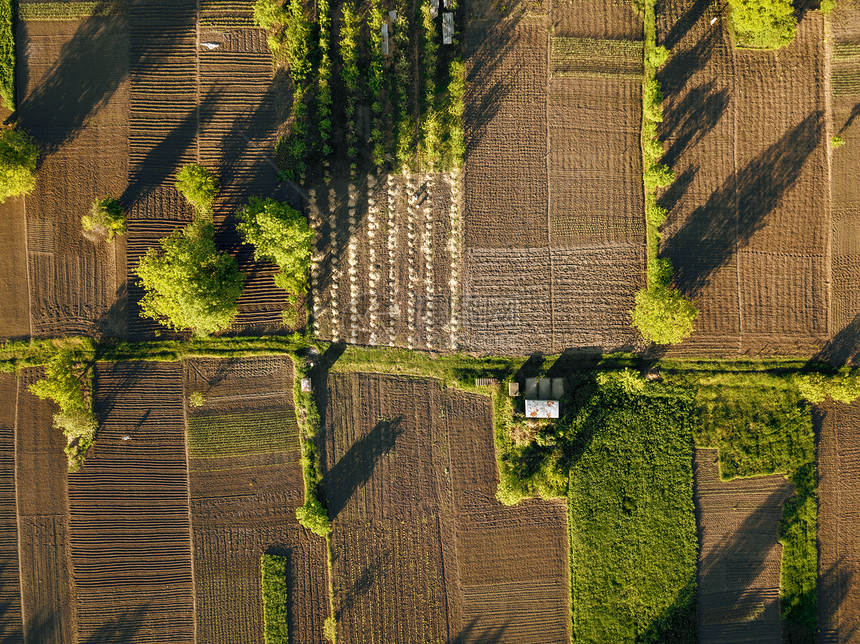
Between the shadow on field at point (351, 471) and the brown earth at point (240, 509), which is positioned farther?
the shadow on field at point (351, 471)

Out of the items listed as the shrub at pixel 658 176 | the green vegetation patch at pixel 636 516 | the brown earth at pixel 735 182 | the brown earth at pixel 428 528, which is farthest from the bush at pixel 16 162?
the brown earth at pixel 735 182

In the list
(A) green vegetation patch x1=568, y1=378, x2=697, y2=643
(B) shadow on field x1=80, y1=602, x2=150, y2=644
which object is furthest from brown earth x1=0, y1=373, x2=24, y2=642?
(A) green vegetation patch x1=568, y1=378, x2=697, y2=643

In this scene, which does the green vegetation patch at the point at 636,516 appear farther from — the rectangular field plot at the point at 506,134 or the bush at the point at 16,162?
the bush at the point at 16,162

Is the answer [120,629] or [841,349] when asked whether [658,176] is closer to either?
[841,349]

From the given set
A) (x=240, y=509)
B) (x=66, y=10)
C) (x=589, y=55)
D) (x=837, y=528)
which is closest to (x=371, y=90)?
(x=589, y=55)

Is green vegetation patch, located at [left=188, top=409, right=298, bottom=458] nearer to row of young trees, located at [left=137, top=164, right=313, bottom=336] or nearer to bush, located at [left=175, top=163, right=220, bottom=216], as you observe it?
row of young trees, located at [left=137, top=164, right=313, bottom=336]

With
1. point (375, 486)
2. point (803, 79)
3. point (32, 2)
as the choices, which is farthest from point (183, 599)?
point (803, 79)
